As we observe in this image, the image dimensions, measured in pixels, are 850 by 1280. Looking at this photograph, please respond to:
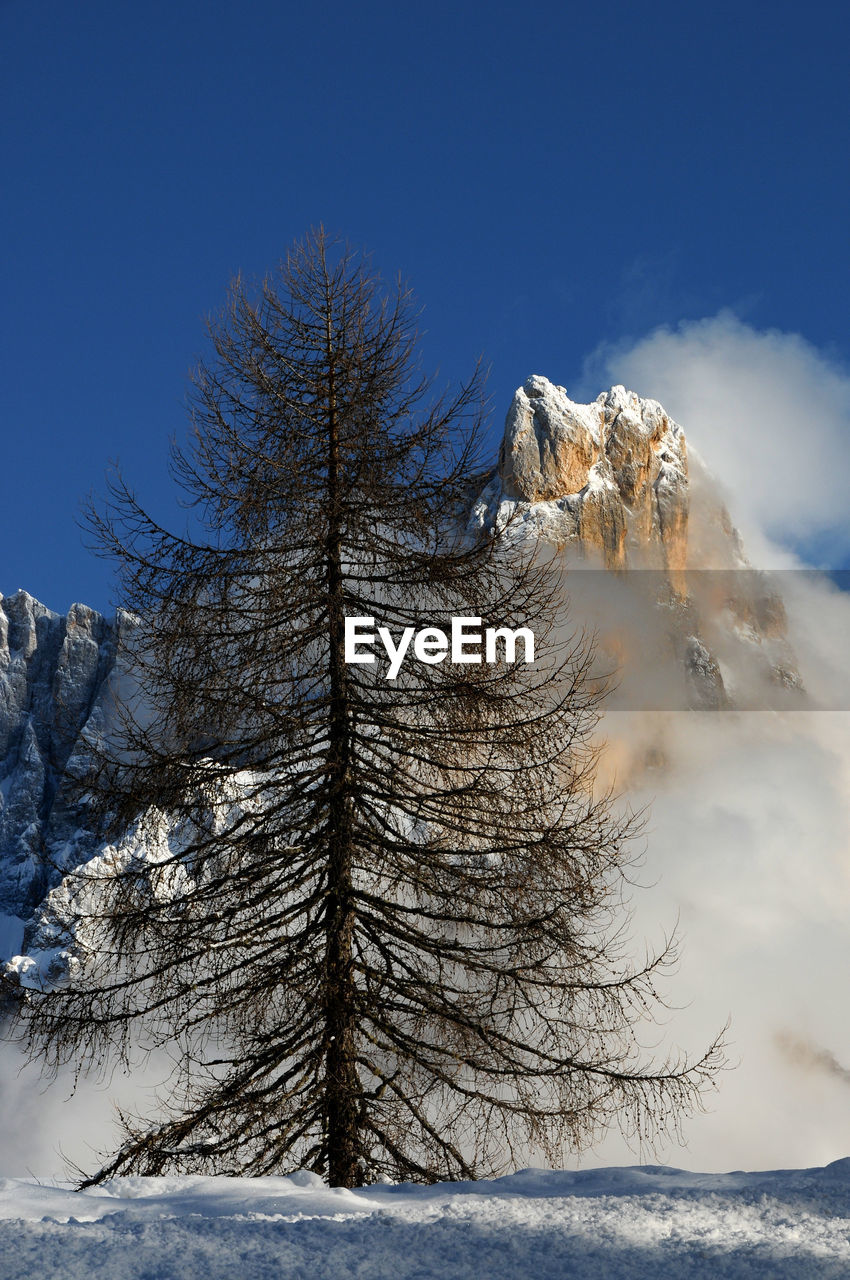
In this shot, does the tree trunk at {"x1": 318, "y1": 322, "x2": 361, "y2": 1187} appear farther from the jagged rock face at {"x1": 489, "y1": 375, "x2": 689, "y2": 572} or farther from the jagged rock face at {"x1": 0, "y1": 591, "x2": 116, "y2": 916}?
the jagged rock face at {"x1": 0, "y1": 591, "x2": 116, "y2": 916}

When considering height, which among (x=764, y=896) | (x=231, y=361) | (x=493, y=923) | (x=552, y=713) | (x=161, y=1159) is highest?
(x=764, y=896)

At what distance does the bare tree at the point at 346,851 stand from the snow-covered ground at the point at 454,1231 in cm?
305

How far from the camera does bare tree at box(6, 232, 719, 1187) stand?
6.69 meters

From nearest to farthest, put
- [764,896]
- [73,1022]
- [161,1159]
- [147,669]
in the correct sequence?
1. [161,1159]
2. [73,1022]
3. [147,669]
4. [764,896]

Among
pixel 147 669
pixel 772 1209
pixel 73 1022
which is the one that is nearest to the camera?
pixel 772 1209

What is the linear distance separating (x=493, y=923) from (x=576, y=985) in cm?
69

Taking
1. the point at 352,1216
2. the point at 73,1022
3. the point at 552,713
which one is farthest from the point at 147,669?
the point at 352,1216

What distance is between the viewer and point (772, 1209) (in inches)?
126

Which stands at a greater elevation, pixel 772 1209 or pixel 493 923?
pixel 493 923

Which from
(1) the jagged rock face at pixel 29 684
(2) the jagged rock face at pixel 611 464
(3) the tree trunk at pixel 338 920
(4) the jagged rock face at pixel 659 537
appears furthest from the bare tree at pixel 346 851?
(1) the jagged rock face at pixel 29 684

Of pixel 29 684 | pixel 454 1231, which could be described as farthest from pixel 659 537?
pixel 454 1231

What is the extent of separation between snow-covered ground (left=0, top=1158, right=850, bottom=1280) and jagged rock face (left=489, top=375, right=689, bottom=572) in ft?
264

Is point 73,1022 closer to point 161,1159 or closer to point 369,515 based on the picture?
point 161,1159

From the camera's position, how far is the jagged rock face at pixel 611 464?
95.1m
